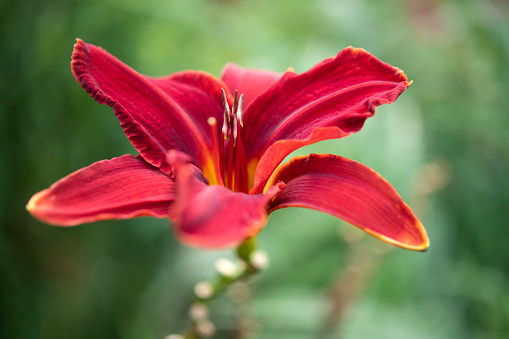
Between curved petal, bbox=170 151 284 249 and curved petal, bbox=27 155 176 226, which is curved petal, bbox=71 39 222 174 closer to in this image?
curved petal, bbox=27 155 176 226

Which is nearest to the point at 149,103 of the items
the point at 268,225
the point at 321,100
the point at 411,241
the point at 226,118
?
the point at 226,118

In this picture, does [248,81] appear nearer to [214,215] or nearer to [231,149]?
[231,149]

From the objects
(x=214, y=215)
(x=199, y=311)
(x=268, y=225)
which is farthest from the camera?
(x=268, y=225)

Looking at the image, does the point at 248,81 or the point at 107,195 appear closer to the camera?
the point at 107,195

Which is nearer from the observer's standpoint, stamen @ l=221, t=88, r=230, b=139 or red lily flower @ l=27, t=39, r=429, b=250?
red lily flower @ l=27, t=39, r=429, b=250


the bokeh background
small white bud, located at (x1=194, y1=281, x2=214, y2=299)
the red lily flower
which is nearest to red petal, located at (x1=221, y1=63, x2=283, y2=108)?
the red lily flower

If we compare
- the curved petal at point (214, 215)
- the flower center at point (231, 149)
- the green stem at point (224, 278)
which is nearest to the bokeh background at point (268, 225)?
the green stem at point (224, 278)
